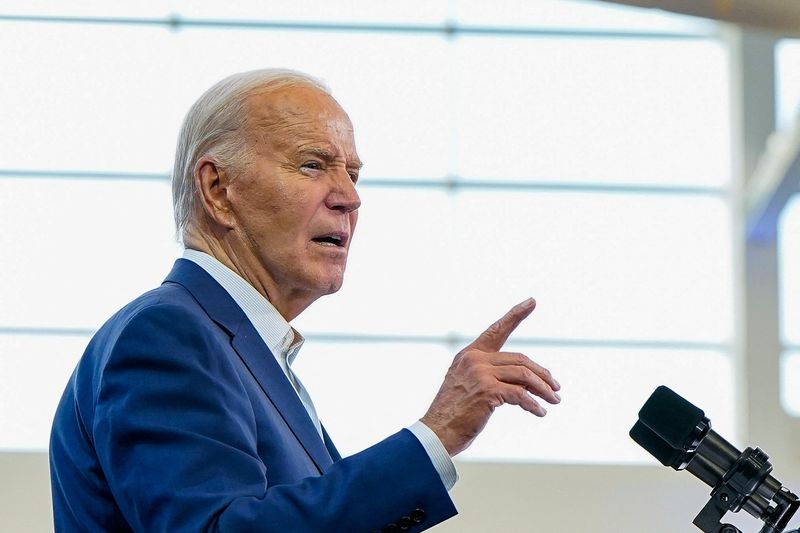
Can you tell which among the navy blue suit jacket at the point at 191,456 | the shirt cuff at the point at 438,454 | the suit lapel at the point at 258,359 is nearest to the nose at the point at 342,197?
the suit lapel at the point at 258,359

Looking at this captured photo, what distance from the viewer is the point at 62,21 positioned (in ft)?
32.1

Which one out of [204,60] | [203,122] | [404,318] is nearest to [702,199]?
[404,318]

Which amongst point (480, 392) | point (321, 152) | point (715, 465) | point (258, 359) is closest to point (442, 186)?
point (321, 152)

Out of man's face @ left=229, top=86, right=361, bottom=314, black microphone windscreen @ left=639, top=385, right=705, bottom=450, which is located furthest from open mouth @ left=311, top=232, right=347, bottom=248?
black microphone windscreen @ left=639, top=385, right=705, bottom=450

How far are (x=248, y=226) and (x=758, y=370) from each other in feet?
24.7

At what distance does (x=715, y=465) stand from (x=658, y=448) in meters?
0.10

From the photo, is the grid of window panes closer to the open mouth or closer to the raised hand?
the open mouth

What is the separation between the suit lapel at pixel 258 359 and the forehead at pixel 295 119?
0.35 m

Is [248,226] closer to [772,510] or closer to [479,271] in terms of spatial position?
[772,510]

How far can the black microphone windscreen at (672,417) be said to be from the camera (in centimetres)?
235

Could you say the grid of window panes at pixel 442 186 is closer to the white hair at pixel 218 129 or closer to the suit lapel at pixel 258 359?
the white hair at pixel 218 129

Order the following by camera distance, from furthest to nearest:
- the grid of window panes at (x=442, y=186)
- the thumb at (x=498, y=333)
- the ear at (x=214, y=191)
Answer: the grid of window panes at (x=442, y=186) < the ear at (x=214, y=191) < the thumb at (x=498, y=333)

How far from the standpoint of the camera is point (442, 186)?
388 inches

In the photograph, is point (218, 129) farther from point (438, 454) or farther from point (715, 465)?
point (715, 465)
